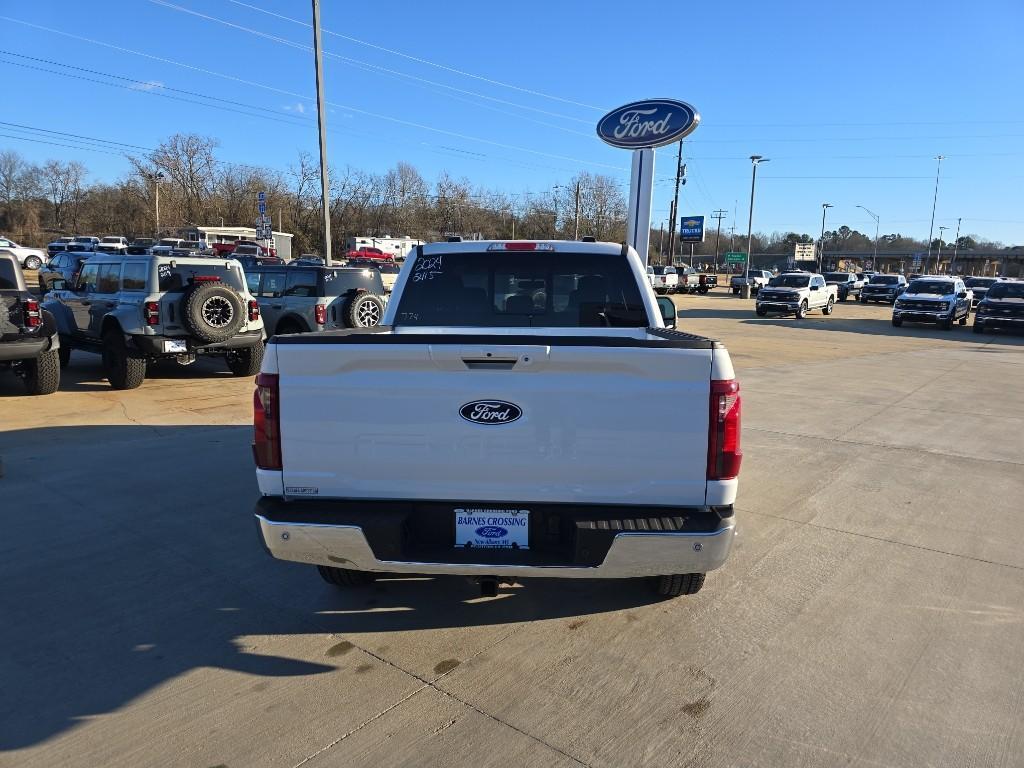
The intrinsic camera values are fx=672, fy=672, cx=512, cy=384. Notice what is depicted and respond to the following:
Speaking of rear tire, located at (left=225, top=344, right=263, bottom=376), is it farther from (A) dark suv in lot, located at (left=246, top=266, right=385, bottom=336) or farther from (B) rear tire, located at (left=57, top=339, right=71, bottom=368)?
(B) rear tire, located at (left=57, top=339, right=71, bottom=368)

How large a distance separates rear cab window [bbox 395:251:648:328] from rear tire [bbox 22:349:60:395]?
7.24 m

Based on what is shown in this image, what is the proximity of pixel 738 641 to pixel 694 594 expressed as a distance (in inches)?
19.8

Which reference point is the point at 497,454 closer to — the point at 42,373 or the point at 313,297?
the point at 42,373

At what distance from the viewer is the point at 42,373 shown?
9.27 m

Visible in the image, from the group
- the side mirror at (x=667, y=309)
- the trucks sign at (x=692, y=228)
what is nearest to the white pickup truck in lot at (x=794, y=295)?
the side mirror at (x=667, y=309)

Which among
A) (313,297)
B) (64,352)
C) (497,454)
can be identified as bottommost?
(64,352)

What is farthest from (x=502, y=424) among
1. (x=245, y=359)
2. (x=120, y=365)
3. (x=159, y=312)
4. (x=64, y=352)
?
(x=64, y=352)

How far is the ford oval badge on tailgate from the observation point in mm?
2875

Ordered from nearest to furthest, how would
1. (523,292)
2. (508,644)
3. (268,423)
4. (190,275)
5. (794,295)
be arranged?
(268,423), (508,644), (523,292), (190,275), (794,295)

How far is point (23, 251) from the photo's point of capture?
3894 centimetres

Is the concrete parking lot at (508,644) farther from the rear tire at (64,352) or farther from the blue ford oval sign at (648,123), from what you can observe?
the blue ford oval sign at (648,123)

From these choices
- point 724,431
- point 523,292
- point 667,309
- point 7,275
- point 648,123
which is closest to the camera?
point 724,431

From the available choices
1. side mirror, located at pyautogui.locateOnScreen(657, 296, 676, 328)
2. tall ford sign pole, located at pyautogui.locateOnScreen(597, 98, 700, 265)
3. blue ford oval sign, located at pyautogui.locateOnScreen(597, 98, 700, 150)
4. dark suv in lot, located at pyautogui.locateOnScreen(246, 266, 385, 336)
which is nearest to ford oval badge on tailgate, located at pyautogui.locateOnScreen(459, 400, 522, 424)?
side mirror, located at pyautogui.locateOnScreen(657, 296, 676, 328)

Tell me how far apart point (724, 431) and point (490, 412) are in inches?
39.6
